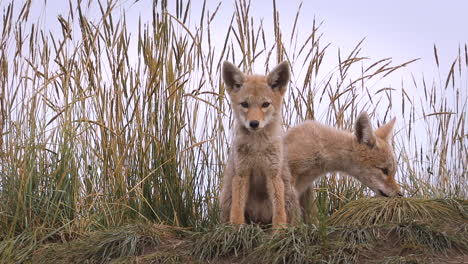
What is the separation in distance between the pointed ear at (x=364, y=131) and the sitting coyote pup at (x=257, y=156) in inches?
35.9

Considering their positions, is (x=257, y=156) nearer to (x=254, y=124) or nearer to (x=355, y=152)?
(x=254, y=124)

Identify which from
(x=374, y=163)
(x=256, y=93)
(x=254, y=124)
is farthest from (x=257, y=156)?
(x=374, y=163)

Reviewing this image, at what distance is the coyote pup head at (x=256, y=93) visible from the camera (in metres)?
4.49

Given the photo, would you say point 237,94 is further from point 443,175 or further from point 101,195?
point 443,175

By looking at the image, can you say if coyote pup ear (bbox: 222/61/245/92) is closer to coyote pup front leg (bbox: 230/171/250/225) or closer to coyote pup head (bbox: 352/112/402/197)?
coyote pup front leg (bbox: 230/171/250/225)

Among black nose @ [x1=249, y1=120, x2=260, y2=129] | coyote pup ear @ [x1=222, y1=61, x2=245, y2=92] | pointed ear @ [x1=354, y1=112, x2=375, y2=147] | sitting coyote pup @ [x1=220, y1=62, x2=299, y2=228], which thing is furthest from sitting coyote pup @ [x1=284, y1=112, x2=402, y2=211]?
black nose @ [x1=249, y1=120, x2=260, y2=129]

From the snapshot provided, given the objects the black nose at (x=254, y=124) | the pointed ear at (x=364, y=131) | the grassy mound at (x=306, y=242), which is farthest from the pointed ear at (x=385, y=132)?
the black nose at (x=254, y=124)

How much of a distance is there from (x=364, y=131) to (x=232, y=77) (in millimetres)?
1300

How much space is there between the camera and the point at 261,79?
186 inches

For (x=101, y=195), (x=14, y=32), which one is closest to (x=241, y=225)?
(x=101, y=195)

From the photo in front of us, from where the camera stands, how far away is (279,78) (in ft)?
15.4

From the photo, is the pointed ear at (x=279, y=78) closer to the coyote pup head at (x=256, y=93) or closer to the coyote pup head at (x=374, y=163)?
the coyote pup head at (x=256, y=93)

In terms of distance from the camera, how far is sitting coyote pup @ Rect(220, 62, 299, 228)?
14.6 feet

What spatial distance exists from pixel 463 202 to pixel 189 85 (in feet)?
7.89
